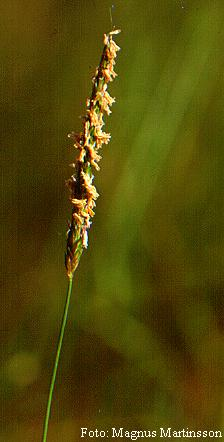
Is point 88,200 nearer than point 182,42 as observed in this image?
Yes

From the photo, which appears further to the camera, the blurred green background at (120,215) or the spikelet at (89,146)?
the blurred green background at (120,215)

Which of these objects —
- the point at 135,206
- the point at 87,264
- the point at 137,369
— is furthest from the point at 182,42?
the point at 137,369

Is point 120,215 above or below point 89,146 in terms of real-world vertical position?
above

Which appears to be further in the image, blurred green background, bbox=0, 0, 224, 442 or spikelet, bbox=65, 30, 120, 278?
blurred green background, bbox=0, 0, 224, 442

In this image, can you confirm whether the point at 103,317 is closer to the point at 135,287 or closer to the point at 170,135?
the point at 135,287
